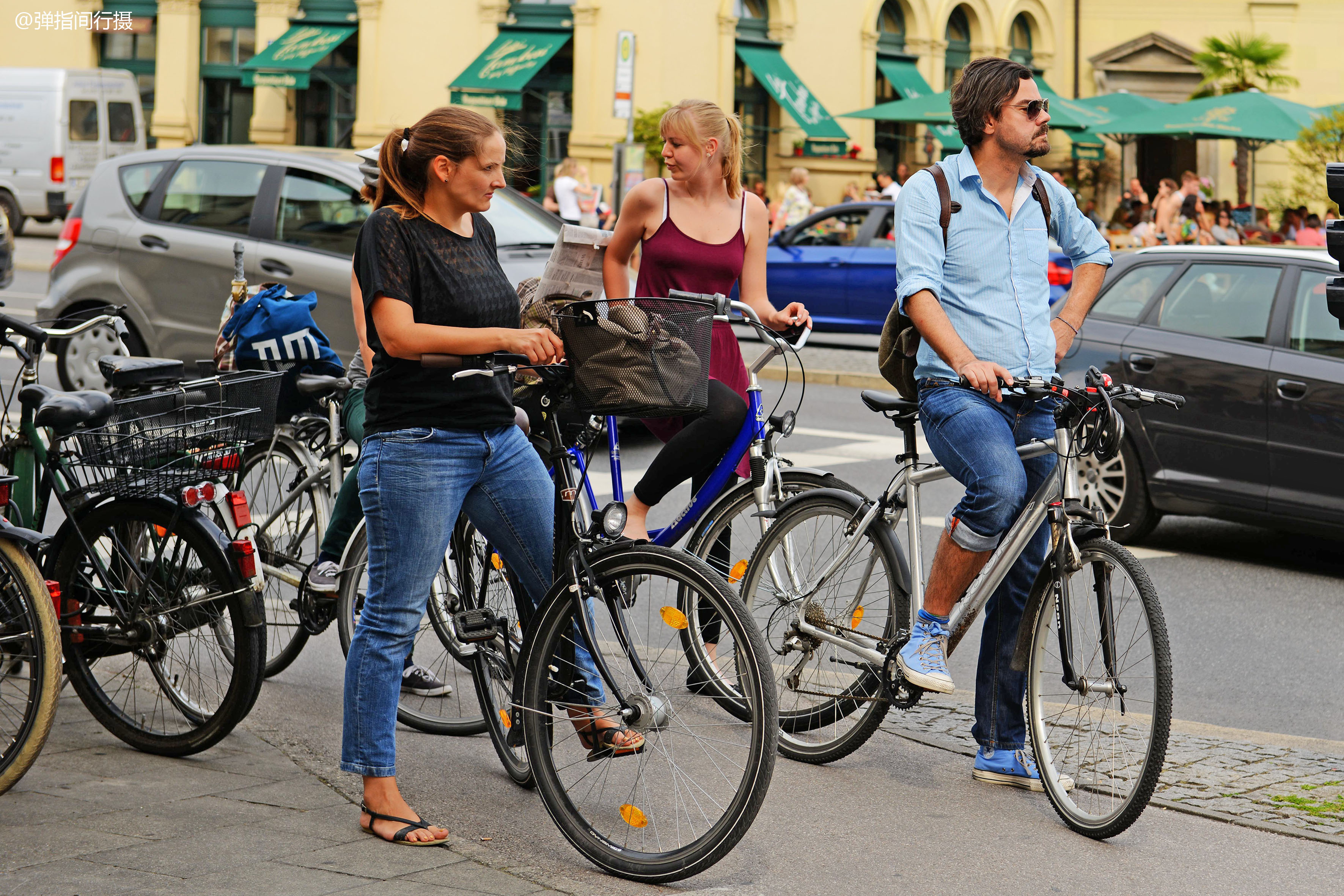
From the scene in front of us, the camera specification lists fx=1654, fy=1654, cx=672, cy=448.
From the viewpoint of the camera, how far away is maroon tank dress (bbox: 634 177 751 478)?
17.9 feet

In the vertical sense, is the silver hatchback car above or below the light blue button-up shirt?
above

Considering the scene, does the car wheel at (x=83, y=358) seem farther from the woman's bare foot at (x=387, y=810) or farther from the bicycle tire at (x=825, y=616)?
the woman's bare foot at (x=387, y=810)

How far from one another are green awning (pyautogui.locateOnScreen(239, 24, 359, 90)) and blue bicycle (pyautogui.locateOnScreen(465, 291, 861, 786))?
27987mm

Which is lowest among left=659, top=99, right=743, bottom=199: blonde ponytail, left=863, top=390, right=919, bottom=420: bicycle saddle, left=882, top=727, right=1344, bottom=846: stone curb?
left=882, top=727, right=1344, bottom=846: stone curb

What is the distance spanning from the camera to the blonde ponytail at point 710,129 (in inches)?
211

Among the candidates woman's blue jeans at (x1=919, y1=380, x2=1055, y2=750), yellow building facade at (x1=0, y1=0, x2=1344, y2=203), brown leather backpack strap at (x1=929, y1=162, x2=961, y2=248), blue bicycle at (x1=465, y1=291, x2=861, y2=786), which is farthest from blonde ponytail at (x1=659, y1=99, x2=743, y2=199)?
yellow building facade at (x1=0, y1=0, x2=1344, y2=203)

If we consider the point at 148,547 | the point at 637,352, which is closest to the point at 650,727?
the point at 637,352

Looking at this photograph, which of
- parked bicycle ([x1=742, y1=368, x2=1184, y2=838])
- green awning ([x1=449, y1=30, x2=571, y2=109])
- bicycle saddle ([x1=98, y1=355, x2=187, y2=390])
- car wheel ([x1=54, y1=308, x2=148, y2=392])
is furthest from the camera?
green awning ([x1=449, y1=30, x2=571, y2=109])

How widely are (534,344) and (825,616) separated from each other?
58.7 inches

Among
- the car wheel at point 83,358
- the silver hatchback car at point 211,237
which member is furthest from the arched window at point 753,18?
the car wheel at point 83,358

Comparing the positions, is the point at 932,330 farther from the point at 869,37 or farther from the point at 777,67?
the point at 869,37

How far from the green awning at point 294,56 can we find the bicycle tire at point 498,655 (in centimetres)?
2843

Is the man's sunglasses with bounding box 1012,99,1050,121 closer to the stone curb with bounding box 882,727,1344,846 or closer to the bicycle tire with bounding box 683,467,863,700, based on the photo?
the bicycle tire with bounding box 683,467,863,700

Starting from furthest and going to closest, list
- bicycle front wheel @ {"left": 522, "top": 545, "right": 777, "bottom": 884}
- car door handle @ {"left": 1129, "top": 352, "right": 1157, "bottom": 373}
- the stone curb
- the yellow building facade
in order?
the yellow building facade, car door handle @ {"left": 1129, "top": 352, "right": 1157, "bottom": 373}, the stone curb, bicycle front wheel @ {"left": 522, "top": 545, "right": 777, "bottom": 884}
